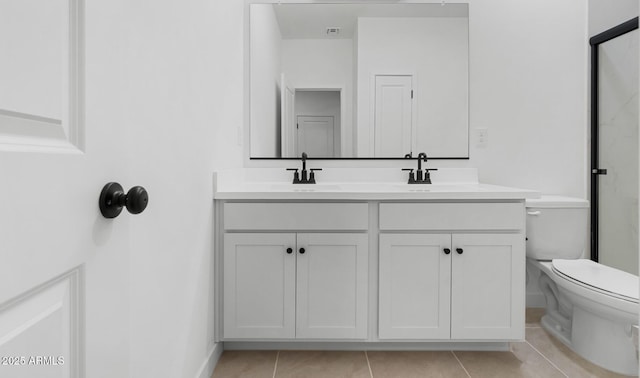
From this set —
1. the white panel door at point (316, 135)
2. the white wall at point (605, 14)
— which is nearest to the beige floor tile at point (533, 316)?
the white panel door at point (316, 135)

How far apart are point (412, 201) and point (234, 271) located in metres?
0.92

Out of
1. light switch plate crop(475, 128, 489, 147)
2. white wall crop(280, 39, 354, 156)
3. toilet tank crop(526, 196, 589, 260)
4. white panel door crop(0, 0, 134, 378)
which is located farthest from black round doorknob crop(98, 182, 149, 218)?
light switch plate crop(475, 128, 489, 147)

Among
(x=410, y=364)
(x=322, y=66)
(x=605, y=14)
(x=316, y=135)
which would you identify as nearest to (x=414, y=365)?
(x=410, y=364)

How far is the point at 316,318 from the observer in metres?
1.74

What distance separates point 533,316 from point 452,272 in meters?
0.98

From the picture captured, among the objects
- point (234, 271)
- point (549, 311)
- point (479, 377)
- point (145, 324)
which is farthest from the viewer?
point (549, 311)

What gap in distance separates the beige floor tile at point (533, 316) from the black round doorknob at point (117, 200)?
2343mm

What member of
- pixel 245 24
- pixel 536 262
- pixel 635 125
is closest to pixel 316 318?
pixel 536 262

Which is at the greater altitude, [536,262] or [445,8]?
[445,8]

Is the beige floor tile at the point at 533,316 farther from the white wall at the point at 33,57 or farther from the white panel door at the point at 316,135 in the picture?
the white wall at the point at 33,57

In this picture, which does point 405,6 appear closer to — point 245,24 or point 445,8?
point 445,8

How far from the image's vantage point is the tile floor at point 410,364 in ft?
5.43

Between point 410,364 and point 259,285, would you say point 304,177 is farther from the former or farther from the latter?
point 410,364

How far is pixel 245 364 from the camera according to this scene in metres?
1.73
